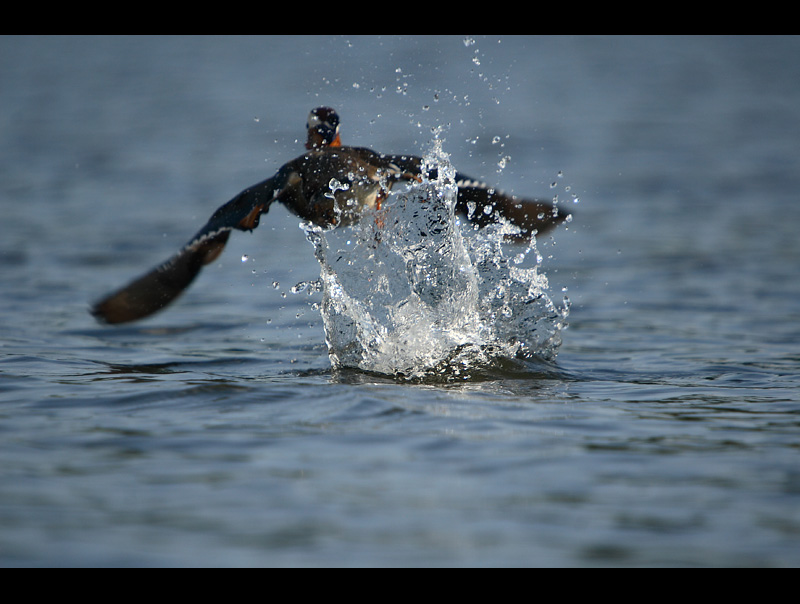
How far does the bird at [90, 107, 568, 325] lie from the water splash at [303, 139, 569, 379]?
14 cm

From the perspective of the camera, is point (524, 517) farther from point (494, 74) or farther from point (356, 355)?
point (494, 74)

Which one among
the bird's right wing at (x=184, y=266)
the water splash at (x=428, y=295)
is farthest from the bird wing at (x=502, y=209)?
the bird's right wing at (x=184, y=266)

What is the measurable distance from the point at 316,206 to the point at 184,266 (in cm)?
94

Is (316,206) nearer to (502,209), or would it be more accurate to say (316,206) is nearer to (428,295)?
(428,295)

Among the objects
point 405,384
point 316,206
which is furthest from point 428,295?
point 316,206

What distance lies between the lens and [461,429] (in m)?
4.80

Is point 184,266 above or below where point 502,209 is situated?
below

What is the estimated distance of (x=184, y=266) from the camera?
6.15 metres

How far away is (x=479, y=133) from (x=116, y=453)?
1535 centimetres

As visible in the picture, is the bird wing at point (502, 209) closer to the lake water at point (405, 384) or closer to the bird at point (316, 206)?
the bird at point (316, 206)

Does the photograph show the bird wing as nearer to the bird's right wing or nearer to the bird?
the bird

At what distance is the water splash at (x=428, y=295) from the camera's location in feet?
20.7

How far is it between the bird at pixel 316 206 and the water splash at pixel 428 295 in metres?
0.14

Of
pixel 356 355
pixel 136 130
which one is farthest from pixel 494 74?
pixel 356 355
